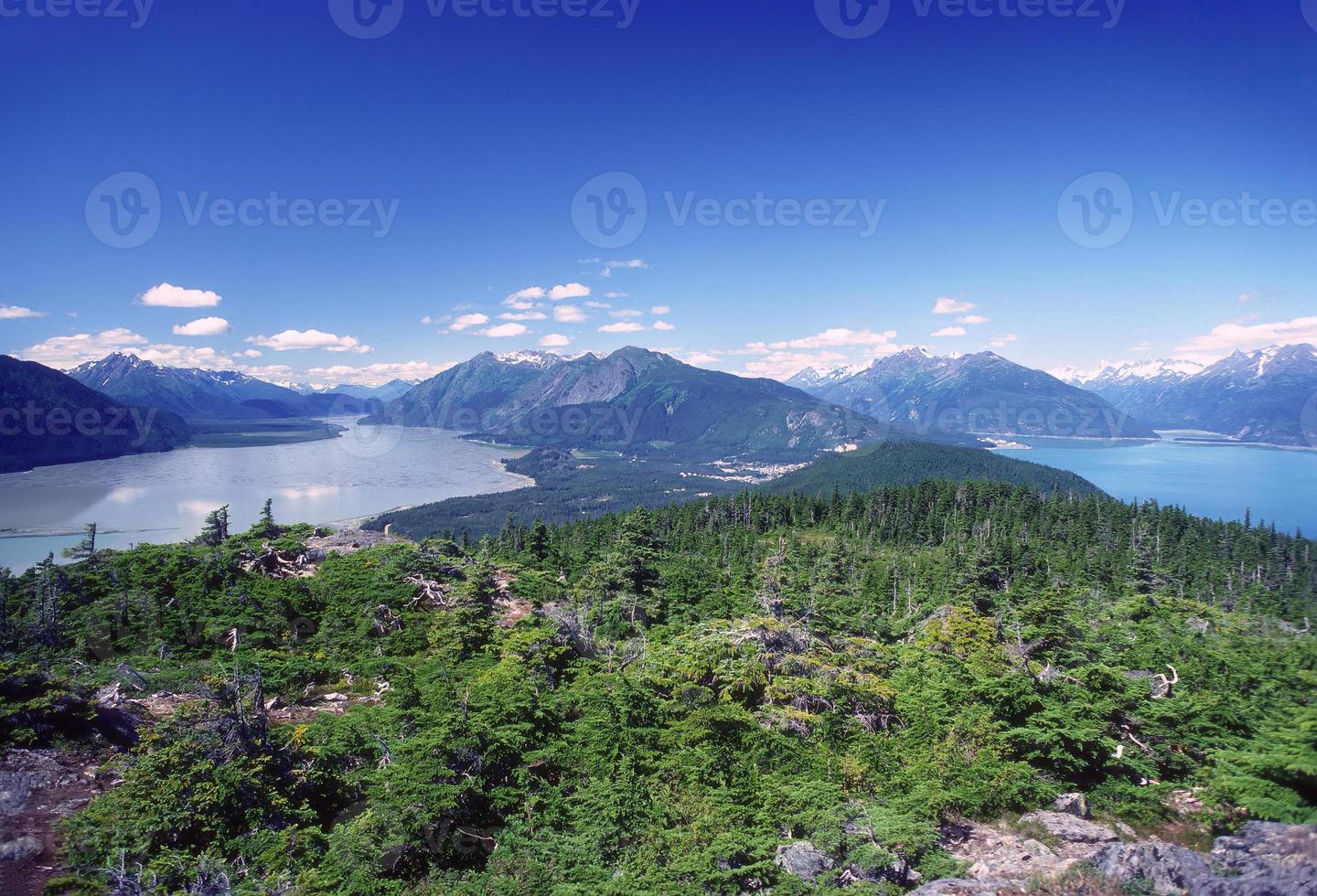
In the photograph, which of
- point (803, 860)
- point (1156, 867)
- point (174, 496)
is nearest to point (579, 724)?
point (803, 860)

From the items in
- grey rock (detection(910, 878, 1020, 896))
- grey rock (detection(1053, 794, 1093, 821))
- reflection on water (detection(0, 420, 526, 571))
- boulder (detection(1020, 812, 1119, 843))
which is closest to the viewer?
grey rock (detection(910, 878, 1020, 896))

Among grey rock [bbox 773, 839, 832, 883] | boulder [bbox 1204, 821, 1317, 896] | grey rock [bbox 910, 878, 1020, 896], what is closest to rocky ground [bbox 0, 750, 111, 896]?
grey rock [bbox 773, 839, 832, 883]

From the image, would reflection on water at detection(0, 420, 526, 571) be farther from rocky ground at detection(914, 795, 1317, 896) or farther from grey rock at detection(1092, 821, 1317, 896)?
grey rock at detection(1092, 821, 1317, 896)

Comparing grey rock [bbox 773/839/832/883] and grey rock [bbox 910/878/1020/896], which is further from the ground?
grey rock [bbox 910/878/1020/896]

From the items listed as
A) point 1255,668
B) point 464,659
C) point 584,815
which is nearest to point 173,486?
point 464,659

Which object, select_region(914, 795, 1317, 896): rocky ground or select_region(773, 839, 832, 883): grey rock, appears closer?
select_region(914, 795, 1317, 896): rocky ground

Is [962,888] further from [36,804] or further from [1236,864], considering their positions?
[36,804]

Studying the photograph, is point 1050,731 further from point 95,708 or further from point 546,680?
point 95,708
